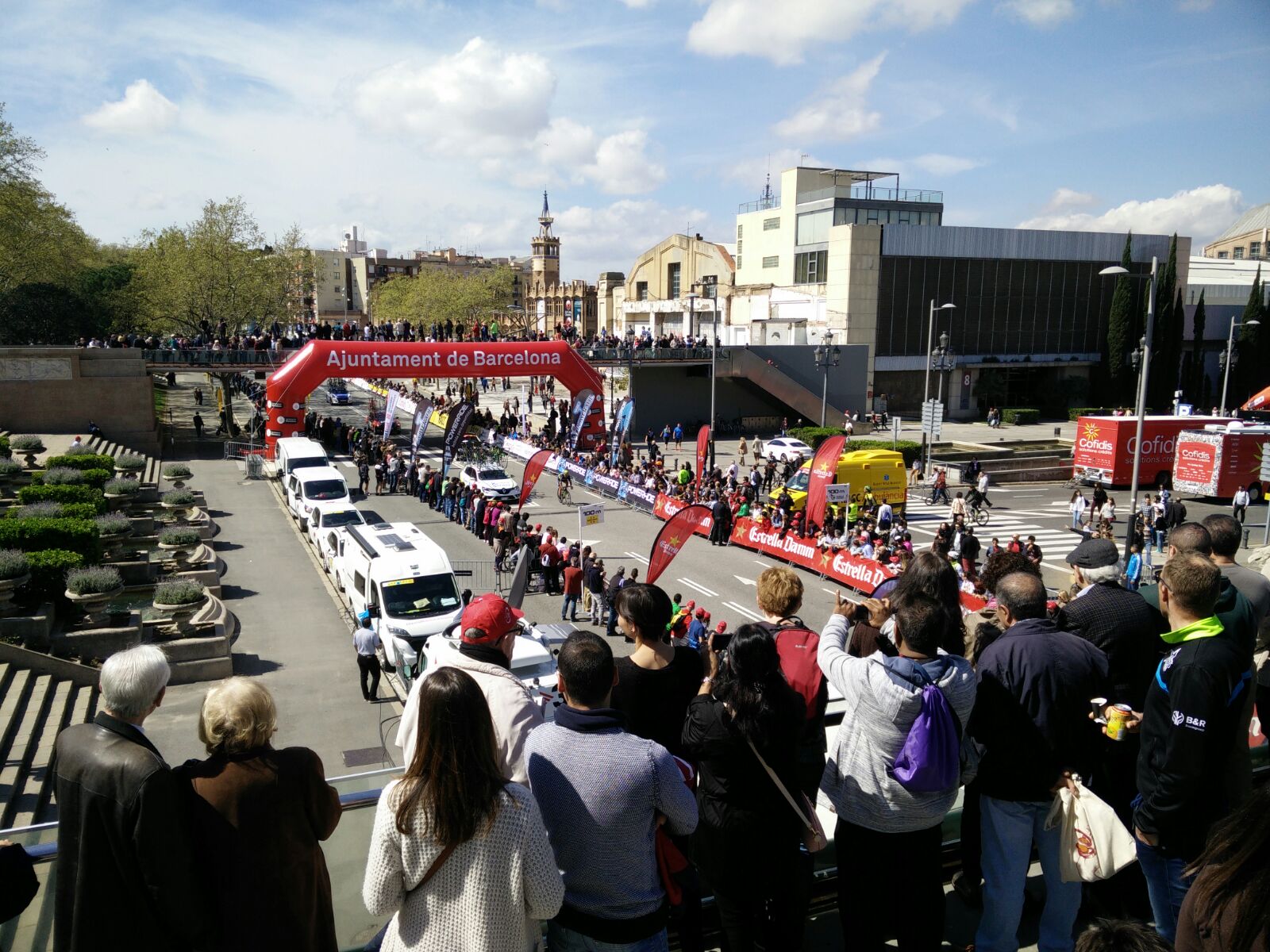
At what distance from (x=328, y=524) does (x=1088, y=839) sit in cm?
2124

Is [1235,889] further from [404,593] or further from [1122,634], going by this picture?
[404,593]

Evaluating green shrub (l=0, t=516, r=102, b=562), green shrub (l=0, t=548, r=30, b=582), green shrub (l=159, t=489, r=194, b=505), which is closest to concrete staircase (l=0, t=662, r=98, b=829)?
green shrub (l=0, t=548, r=30, b=582)

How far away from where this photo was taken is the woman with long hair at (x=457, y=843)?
2707 millimetres

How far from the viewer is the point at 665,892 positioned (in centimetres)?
333

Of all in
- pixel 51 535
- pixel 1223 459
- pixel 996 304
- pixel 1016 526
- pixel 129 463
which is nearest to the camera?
pixel 51 535

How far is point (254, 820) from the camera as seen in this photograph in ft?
9.66

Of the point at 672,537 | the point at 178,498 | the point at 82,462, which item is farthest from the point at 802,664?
the point at 82,462

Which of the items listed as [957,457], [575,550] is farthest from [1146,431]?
[575,550]

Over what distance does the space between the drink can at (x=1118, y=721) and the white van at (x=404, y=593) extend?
11241mm

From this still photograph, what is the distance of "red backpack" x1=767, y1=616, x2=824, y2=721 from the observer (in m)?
3.72

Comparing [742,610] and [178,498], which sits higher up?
[178,498]

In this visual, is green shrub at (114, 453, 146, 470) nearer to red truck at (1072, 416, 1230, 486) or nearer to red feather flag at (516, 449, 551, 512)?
red feather flag at (516, 449, 551, 512)

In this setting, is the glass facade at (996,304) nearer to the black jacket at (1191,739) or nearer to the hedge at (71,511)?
the hedge at (71,511)

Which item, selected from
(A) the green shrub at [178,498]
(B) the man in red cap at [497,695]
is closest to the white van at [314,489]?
(A) the green shrub at [178,498]
